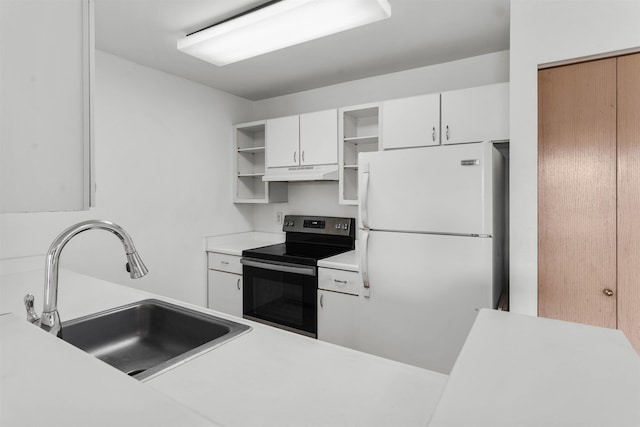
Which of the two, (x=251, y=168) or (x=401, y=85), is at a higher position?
(x=401, y=85)

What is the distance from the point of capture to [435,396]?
2.59ft

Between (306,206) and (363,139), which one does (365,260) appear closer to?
(363,139)

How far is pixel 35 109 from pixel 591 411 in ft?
3.09

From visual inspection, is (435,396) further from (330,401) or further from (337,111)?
(337,111)

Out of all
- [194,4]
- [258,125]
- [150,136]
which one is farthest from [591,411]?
[258,125]

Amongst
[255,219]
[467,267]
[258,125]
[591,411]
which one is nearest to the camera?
[591,411]

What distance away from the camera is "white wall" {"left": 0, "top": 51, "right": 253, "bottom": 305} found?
2.49 m

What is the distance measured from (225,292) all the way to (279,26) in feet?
7.34

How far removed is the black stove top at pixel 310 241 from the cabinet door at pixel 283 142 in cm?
57

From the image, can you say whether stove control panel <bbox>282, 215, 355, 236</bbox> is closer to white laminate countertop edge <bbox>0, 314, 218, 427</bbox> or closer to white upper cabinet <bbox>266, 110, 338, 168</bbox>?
white upper cabinet <bbox>266, 110, 338, 168</bbox>

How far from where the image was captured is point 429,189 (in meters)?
2.03

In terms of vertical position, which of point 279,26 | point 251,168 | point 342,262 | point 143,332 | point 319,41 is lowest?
point 143,332

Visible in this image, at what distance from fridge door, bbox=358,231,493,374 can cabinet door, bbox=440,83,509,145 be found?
0.78m

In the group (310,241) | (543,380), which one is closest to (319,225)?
(310,241)
